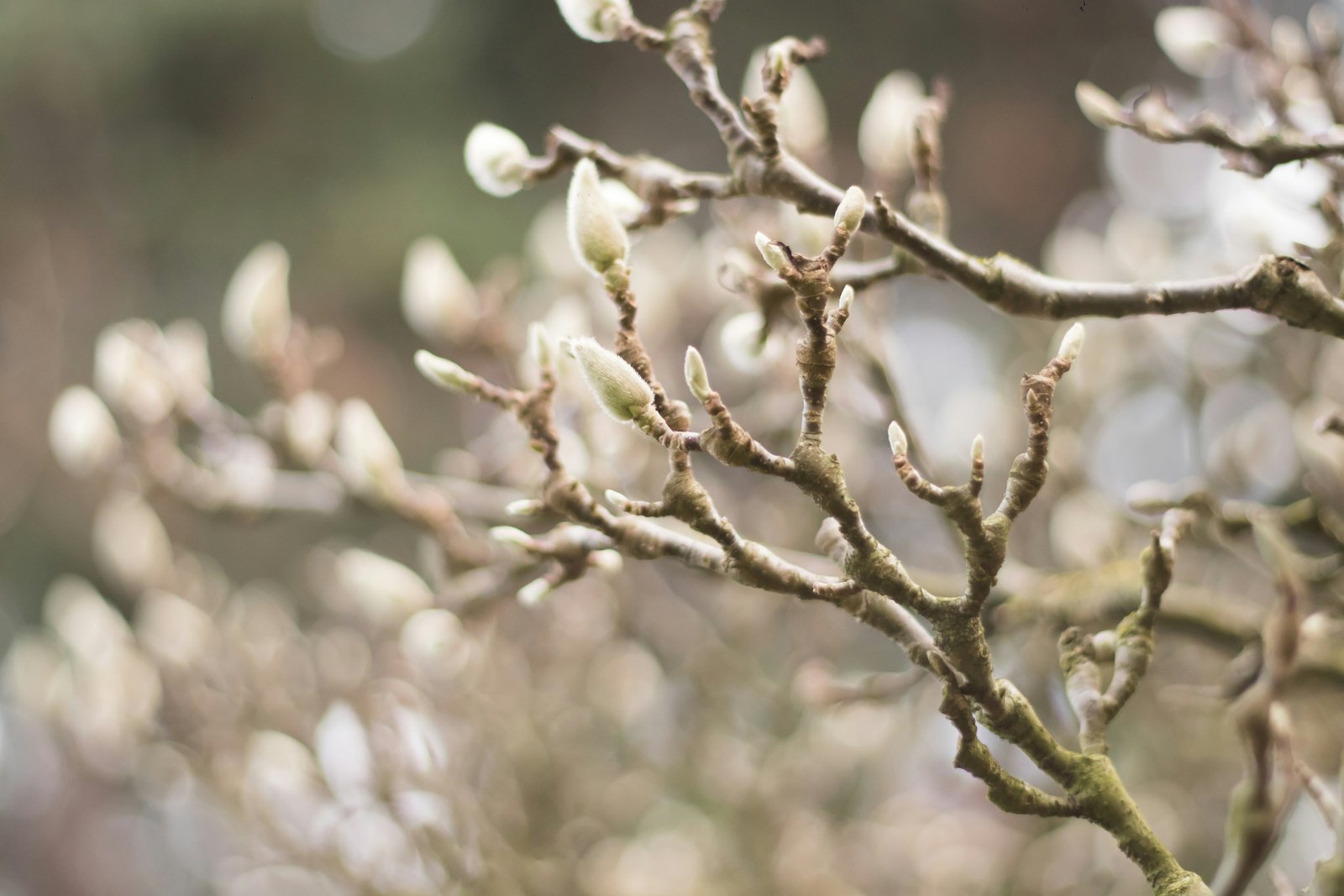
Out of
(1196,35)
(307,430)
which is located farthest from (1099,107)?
(307,430)

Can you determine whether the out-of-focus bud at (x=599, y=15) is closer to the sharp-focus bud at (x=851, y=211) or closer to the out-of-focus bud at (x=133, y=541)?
the sharp-focus bud at (x=851, y=211)

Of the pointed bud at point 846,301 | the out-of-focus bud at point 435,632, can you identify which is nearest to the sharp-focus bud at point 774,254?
the pointed bud at point 846,301

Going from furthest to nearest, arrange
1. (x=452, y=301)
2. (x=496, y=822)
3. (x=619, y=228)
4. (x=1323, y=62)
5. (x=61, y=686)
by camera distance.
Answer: (x=61, y=686) → (x=496, y=822) → (x=452, y=301) → (x=1323, y=62) → (x=619, y=228)

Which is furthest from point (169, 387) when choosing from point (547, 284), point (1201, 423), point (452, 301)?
point (1201, 423)

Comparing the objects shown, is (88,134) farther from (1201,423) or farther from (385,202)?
(1201,423)

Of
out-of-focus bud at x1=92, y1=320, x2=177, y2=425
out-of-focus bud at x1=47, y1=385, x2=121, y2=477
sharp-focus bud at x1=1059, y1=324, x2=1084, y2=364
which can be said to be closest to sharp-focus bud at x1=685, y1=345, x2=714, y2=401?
sharp-focus bud at x1=1059, y1=324, x2=1084, y2=364

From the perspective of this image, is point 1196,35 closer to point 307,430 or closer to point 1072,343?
point 1072,343

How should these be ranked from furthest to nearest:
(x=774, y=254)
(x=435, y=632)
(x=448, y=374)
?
(x=435, y=632), (x=448, y=374), (x=774, y=254)
